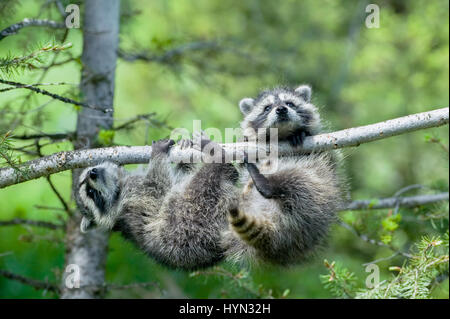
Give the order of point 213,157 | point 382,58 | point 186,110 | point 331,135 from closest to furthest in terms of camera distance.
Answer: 1. point 331,135
2. point 213,157
3. point 382,58
4. point 186,110

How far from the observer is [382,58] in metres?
10.1

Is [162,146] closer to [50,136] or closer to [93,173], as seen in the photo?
[93,173]

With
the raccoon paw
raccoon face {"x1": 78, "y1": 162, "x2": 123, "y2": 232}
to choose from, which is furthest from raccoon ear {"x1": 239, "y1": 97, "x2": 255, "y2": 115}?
raccoon face {"x1": 78, "y1": 162, "x2": 123, "y2": 232}

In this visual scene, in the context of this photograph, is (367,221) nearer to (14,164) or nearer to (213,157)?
(213,157)

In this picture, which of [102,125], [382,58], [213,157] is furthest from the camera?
[382,58]

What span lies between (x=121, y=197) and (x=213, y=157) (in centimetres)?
125

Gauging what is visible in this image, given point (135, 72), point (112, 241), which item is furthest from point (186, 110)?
point (112, 241)

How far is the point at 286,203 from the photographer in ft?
15.8

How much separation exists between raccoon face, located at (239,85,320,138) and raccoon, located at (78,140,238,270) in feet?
2.07

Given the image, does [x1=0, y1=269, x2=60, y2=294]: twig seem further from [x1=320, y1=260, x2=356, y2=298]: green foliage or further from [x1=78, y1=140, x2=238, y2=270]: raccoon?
[x1=320, y1=260, x2=356, y2=298]: green foliage

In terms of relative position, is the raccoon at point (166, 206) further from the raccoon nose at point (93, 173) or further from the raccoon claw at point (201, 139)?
the raccoon claw at point (201, 139)
